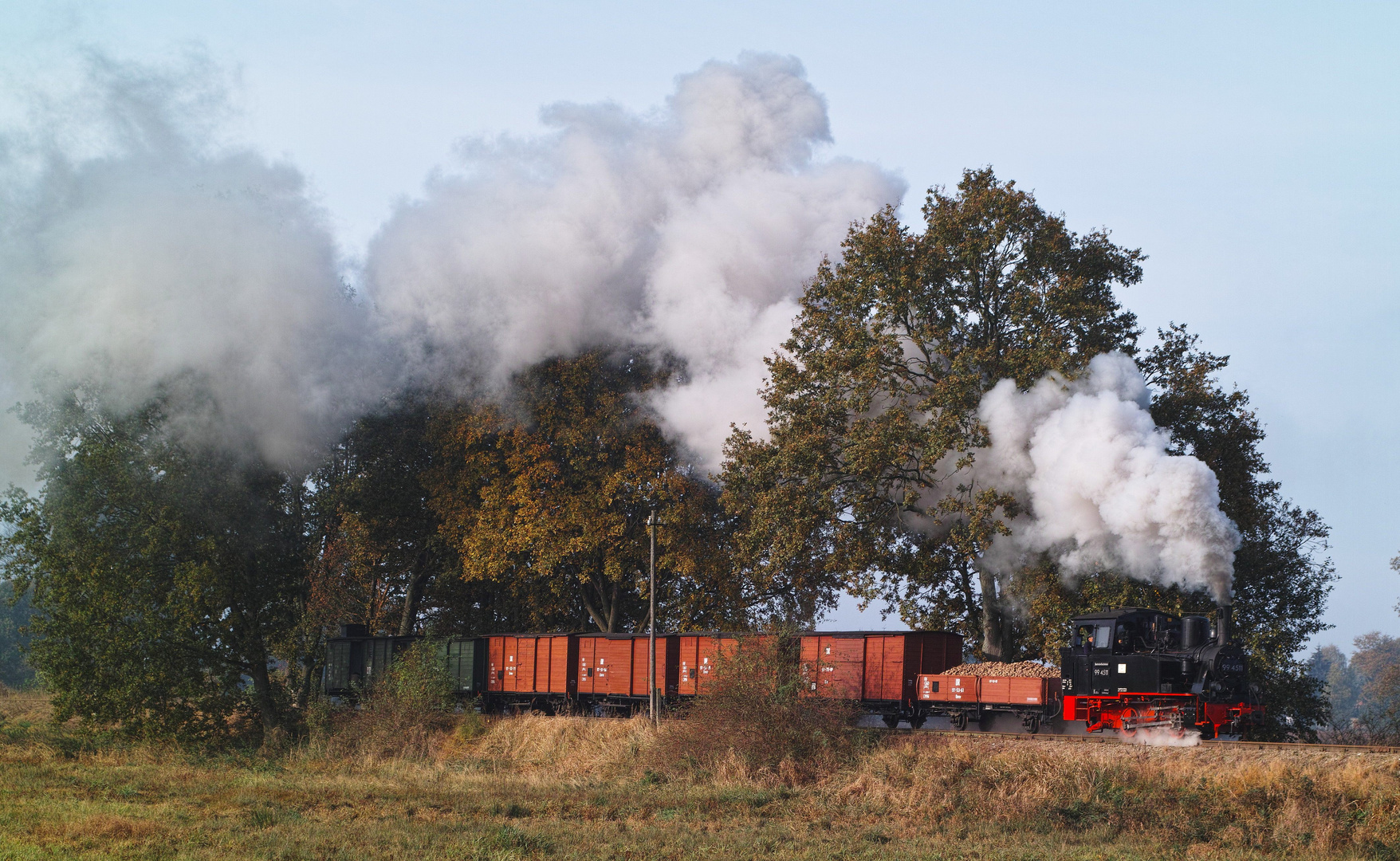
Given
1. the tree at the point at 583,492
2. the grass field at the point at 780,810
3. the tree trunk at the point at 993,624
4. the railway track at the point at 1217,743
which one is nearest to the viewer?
the grass field at the point at 780,810

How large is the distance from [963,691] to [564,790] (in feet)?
30.7

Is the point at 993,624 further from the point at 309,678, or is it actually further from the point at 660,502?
the point at 309,678

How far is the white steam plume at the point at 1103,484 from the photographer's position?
19.9 metres

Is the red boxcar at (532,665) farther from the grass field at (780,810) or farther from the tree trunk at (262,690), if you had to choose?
the grass field at (780,810)

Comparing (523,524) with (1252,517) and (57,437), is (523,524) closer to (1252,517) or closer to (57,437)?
(57,437)

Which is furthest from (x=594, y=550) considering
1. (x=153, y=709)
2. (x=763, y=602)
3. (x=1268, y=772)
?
(x=1268, y=772)

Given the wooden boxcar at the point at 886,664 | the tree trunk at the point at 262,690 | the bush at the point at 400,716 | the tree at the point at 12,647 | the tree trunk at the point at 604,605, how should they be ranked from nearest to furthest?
1. the wooden boxcar at the point at 886,664
2. the bush at the point at 400,716
3. the tree trunk at the point at 262,690
4. the tree trunk at the point at 604,605
5. the tree at the point at 12,647

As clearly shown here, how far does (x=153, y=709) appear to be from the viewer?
102 ft

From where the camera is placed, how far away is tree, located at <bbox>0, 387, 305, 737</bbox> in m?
30.7

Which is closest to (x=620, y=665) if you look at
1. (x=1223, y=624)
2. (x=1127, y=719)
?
(x=1127, y=719)

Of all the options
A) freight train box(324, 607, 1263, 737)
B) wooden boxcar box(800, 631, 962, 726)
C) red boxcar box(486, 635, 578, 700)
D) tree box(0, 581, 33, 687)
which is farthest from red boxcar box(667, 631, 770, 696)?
tree box(0, 581, 33, 687)

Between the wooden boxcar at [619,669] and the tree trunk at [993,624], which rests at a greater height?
the tree trunk at [993,624]

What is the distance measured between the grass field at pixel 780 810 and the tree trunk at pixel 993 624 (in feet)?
27.8

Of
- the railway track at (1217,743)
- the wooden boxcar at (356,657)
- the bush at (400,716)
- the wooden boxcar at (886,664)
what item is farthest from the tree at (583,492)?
the railway track at (1217,743)
